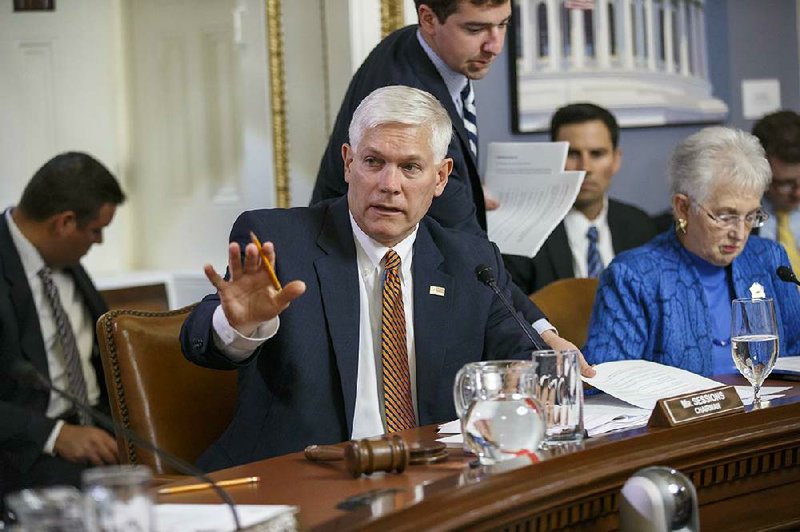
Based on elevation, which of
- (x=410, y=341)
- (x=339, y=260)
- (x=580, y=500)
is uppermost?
(x=339, y=260)

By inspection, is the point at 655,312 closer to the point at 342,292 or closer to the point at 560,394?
the point at 342,292

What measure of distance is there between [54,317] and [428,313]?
5.00ft

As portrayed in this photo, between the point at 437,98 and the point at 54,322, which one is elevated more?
the point at 437,98

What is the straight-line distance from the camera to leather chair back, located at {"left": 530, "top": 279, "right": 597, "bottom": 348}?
3.35 metres

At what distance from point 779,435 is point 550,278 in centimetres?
194

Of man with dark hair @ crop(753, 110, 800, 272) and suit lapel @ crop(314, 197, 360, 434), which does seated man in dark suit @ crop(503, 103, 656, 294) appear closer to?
man with dark hair @ crop(753, 110, 800, 272)

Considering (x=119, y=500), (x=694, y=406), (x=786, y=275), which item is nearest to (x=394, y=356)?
(x=694, y=406)

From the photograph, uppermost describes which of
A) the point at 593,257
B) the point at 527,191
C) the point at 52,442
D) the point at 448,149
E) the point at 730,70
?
the point at 730,70

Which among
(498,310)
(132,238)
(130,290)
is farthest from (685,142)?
(132,238)

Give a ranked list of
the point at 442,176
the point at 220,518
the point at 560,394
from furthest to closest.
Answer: the point at 442,176 < the point at 560,394 < the point at 220,518

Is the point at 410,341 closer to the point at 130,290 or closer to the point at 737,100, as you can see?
the point at 130,290

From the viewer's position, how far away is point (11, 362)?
3441 mm

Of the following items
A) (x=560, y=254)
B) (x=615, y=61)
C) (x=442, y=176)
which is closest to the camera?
(x=442, y=176)

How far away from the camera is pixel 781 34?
18.2ft
